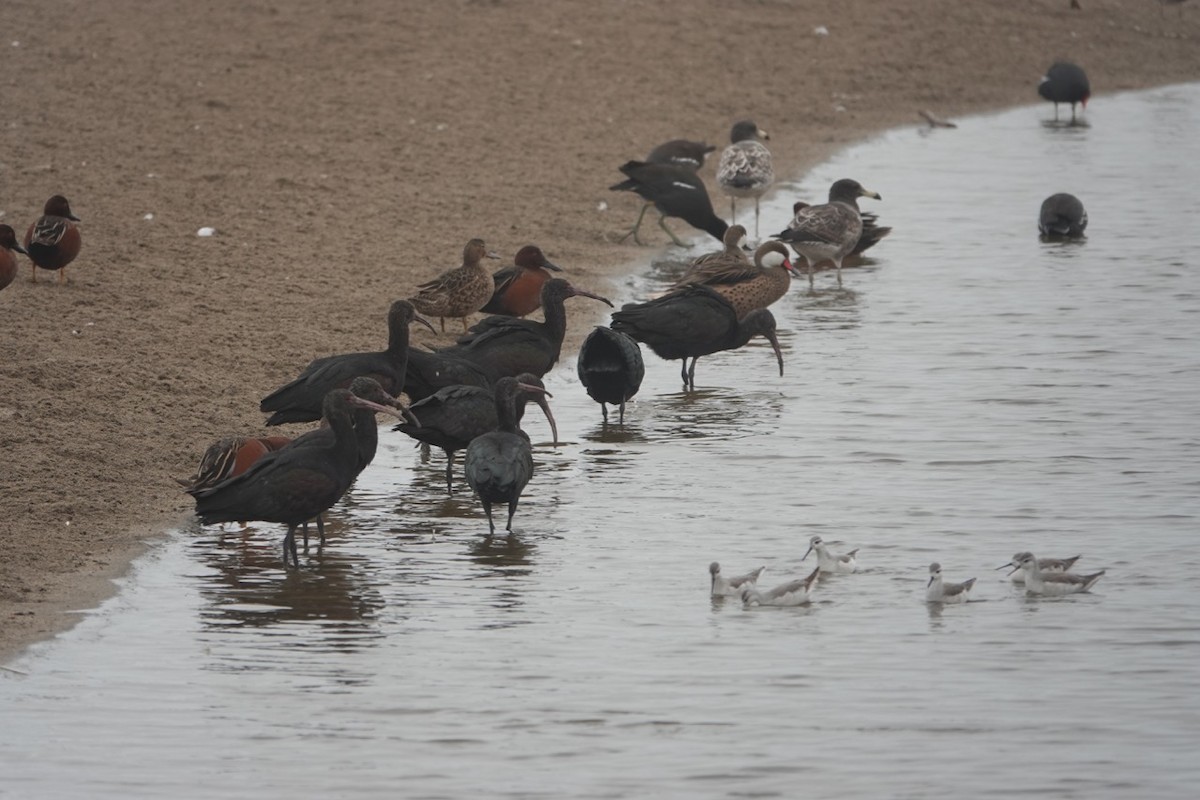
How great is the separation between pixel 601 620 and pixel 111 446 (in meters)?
3.59

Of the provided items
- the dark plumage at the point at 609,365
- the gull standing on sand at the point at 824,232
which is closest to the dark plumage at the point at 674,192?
the gull standing on sand at the point at 824,232

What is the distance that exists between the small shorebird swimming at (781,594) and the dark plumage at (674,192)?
383 inches

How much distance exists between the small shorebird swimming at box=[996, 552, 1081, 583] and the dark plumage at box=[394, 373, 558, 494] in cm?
302

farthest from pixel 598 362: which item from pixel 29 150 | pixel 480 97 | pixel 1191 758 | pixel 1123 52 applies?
pixel 1123 52

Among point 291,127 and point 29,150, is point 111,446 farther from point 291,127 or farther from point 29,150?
point 291,127

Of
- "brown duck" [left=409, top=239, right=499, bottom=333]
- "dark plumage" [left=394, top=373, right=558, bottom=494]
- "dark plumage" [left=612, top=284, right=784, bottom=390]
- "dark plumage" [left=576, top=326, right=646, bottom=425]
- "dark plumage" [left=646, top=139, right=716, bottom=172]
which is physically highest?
"dark plumage" [left=646, top=139, right=716, bottom=172]

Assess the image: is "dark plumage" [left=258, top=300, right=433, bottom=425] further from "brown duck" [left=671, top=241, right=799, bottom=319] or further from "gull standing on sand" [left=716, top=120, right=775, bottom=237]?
"gull standing on sand" [left=716, top=120, right=775, bottom=237]

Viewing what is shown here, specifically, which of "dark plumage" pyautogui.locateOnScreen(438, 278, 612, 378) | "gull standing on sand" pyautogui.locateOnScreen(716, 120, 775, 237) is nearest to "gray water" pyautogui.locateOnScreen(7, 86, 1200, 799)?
"dark plumage" pyautogui.locateOnScreen(438, 278, 612, 378)

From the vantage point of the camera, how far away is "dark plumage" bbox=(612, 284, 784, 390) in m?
12.5

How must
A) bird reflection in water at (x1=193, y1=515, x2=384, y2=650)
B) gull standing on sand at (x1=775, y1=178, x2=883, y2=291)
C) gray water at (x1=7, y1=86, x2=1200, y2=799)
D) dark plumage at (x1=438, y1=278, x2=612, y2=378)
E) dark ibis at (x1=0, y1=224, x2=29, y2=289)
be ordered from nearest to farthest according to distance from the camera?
gray water at (x1=7, y1=86, x2=1200, y2=799) < bird reflection in water at (x1=193, y1=515, x2=384, y2=650) < dark plumage at (x1=438, y1=278, x2=612, y2=378) < dark ibis at (x1=0, y1=224, x2=29, y2=289) < gull standing on sand at (x1=775, y1=178, x2=883, y2=291)

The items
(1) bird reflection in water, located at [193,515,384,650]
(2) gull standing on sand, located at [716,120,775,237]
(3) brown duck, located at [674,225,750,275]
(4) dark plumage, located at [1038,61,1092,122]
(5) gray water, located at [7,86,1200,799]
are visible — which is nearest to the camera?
(5) gray water, located at [7,86,1200,799]

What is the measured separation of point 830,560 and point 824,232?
8201 mm

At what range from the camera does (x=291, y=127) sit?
68.1 ft

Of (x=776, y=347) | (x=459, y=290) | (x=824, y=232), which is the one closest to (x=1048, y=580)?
(x=776, y=347)
